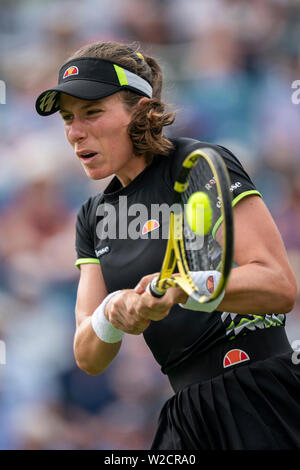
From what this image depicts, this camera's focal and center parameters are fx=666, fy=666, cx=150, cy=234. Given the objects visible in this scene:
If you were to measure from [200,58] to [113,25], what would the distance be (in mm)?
678

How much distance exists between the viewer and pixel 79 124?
218cm

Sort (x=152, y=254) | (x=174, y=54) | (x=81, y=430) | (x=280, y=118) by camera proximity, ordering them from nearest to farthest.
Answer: (x=152, y=254), (x=81, y=430), (x=280, y=118), (x=174, y=54)

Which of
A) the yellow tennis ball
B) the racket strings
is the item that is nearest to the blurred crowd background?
the racket strings

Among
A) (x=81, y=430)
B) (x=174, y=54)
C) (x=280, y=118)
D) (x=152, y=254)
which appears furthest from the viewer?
(x=174, y=54)

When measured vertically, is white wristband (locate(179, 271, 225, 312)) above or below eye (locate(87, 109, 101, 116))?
below

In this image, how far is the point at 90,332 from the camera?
7.23ft

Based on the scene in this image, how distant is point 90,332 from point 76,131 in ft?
2.17

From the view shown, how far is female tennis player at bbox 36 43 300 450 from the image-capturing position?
1.83 metres

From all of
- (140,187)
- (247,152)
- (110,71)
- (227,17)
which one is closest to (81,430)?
(247,152)

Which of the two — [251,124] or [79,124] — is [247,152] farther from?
[79,124]

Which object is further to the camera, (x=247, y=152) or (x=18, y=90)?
(x=18, y=90)
